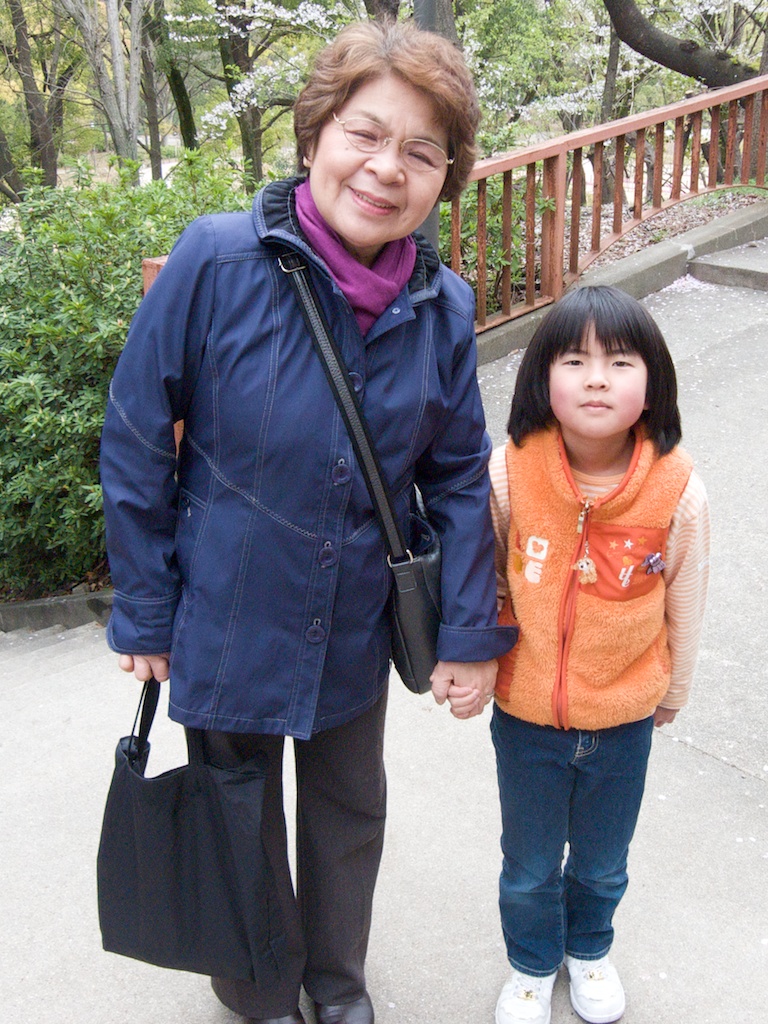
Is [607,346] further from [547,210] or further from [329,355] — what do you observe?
[547,210]

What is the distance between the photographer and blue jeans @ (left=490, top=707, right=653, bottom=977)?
6.56ft

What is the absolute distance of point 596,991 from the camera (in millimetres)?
2209

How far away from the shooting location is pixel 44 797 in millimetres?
3027

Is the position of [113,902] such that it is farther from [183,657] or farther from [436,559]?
[436,559]

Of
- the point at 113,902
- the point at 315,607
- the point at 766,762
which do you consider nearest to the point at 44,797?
the point at 113,902

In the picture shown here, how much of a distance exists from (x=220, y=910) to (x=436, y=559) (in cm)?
76

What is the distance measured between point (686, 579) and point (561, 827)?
557 mm

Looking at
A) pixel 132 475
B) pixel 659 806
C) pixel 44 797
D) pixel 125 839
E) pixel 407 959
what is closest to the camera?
pixel 132 475

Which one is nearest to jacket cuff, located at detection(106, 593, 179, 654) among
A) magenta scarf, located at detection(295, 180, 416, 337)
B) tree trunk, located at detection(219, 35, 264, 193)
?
magenta scarf, located at detection(295, 180, 416, 337)

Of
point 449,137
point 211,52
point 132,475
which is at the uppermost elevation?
point 449,137

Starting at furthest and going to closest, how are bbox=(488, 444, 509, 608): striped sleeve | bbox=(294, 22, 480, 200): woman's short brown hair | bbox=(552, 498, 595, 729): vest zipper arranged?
bbox=(488, 444, 509, 608): striped sleeve < bbox=(552, 498, 595, 729): vest zipper < bbox=(294, 22, 480, 200): woman's short brown hair

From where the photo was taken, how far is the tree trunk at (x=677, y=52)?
1129 cm

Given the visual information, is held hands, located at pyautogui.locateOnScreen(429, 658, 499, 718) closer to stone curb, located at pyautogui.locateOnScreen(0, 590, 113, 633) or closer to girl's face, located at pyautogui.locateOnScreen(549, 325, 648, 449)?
girl's face, located at pyautogui.locateOnScreen(549, 325, 648, 449)

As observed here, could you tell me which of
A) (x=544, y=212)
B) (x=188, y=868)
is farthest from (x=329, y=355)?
(x=544, y=212)
